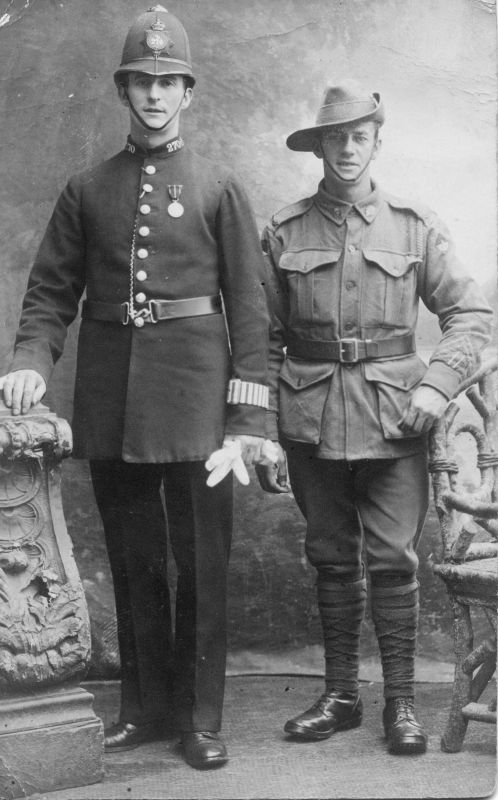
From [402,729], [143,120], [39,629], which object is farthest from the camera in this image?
[402,729]

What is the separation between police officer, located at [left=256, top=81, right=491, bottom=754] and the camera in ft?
9.77

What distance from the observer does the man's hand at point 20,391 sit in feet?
8.98

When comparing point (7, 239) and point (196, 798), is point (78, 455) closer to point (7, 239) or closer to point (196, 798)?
point (196, 798)

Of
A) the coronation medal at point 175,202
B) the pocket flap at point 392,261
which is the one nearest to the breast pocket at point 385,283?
the pocket flap at point 392,261

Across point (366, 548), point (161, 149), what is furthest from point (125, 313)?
A: point (366, 548)

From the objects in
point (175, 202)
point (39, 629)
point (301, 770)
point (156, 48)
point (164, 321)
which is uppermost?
point (156, 48)

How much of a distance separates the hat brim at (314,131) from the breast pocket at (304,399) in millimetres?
608

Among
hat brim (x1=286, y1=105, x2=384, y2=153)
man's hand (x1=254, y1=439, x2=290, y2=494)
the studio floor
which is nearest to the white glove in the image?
man's hand (x1=254, y1=439, x2=290, y2=494)

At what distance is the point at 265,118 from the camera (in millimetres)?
3910

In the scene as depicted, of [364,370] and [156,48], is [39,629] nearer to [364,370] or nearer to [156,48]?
[364,370]

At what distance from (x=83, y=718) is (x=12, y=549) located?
1.48 ft

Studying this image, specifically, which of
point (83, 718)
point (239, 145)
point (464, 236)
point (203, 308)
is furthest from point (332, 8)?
point (83, 718)

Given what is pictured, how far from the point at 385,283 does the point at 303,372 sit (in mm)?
320

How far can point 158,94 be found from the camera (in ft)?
9.23
